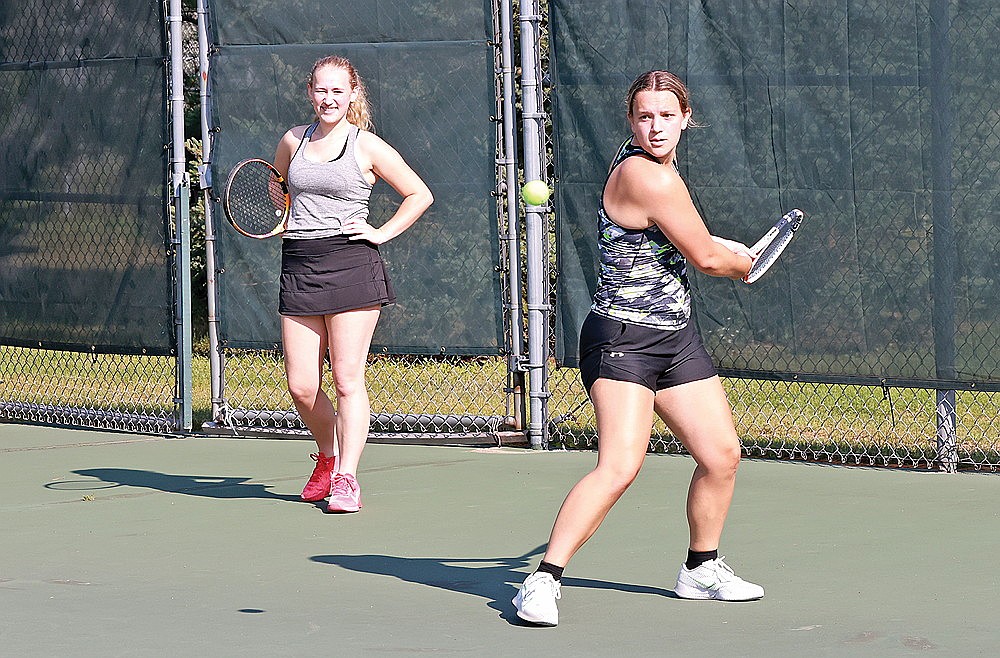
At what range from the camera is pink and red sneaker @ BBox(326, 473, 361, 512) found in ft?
20.2

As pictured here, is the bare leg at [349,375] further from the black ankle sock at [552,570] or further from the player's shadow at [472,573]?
the black ankle sock at [552,570]

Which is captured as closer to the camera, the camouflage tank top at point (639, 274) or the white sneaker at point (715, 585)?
the camouflage tank top at point (639, 274)

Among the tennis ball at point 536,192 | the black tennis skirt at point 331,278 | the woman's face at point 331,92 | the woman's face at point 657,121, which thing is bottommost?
the black tennis skirt at point 331,278

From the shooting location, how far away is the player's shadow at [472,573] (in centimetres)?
477

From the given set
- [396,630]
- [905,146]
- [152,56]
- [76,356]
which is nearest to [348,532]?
[396,630]

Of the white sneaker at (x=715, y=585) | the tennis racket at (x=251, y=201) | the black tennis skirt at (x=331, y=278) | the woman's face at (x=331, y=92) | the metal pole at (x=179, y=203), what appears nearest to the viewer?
the white sneaker at (x=715, y=585)

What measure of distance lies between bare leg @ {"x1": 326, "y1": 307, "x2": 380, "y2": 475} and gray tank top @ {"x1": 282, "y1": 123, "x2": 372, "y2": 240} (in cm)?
35

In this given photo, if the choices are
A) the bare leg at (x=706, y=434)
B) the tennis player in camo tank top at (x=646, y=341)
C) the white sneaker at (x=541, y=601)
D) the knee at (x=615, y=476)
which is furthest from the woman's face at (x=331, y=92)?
the white sneaker at (x=541, y=601)

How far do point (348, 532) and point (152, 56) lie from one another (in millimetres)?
3512

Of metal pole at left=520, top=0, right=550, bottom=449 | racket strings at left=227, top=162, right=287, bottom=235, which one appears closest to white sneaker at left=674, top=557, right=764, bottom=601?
racket strings at left=227, top=162, right=287, bottom=235

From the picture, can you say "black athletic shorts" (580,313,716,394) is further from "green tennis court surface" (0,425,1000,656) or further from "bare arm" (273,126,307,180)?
"bare arm" (273,126,307,180)

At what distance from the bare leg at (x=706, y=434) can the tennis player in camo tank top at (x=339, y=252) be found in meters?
1.98

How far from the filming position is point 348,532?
19.1 feet

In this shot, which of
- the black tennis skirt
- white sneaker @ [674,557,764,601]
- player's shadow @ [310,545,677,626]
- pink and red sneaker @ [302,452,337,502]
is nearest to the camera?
white sneaker @ [674,557,764,601]
